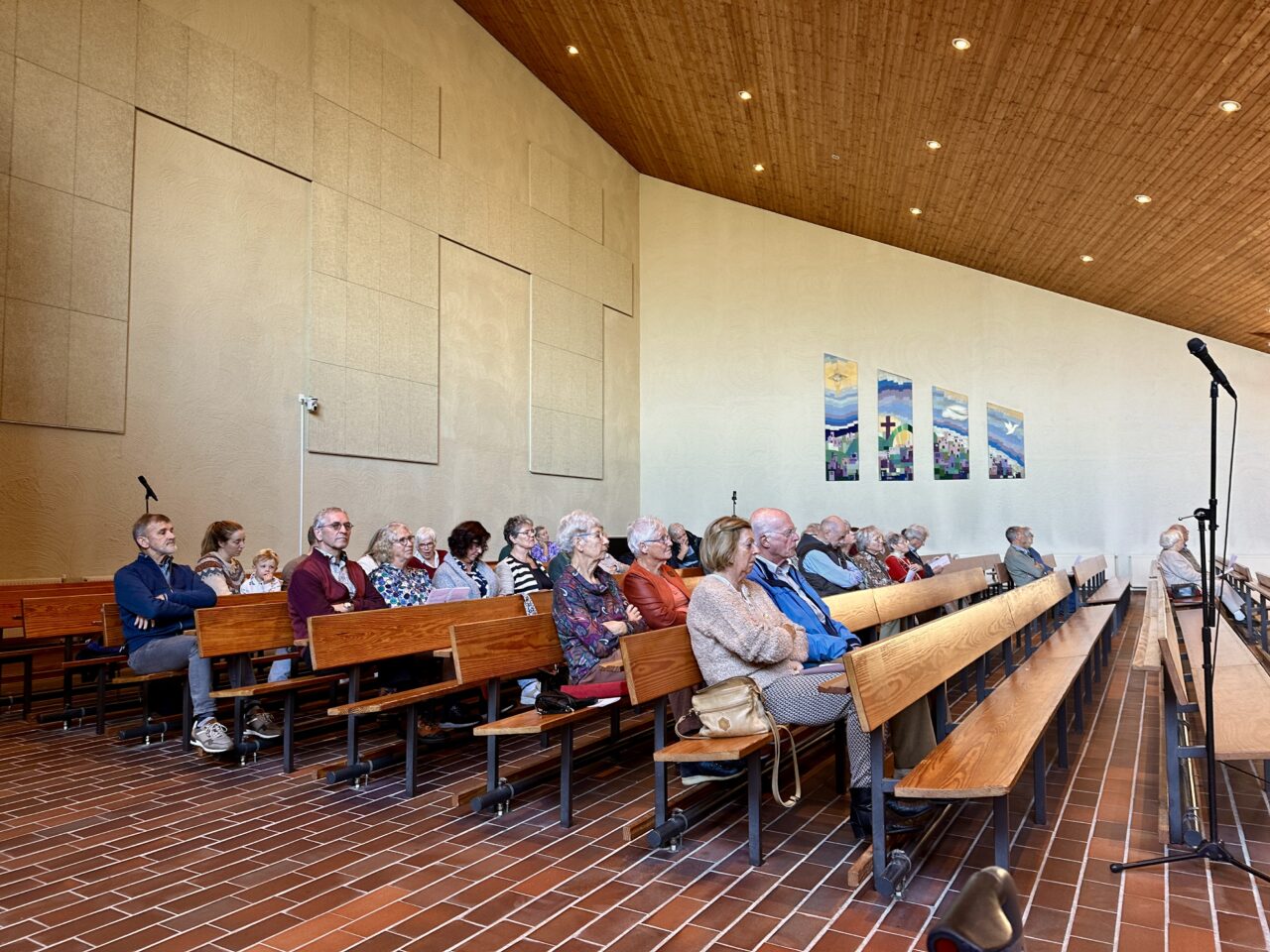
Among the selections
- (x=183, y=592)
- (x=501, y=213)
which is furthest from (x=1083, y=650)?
(x=501, y=213)

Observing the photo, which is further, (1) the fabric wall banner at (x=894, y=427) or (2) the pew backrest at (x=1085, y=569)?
(1) the fabric wall banner at (x=894, y=427)

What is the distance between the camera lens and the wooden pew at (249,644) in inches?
163

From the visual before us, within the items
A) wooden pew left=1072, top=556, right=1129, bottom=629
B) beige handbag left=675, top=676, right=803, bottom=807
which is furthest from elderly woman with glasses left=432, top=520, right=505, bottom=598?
wooden pew left=1072, top=556, right=1129, bottom=629

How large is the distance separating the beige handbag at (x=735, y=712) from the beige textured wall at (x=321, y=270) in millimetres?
5960

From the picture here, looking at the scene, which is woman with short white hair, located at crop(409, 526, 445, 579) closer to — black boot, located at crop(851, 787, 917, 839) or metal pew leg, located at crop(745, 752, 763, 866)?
metal pew leg, located at crop(745, 752, 763, 866)

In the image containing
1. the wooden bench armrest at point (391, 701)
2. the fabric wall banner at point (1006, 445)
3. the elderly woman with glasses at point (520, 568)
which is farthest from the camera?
the fabric wall banner at point (1006, 445)

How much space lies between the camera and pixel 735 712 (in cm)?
301

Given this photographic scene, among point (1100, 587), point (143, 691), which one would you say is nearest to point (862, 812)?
point (143, 691)

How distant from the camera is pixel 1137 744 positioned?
176 inches

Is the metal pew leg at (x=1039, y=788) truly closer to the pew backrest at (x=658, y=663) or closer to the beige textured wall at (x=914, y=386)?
the pew backrest at (x=658, y=663)

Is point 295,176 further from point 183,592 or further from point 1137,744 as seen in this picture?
point 1137,744

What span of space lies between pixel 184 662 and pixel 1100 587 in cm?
902

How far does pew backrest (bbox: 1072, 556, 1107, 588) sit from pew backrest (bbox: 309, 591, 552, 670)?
5607 millimetres

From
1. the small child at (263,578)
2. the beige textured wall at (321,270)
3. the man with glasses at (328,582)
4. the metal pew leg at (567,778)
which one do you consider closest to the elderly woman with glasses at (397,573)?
the man with glasses at (328,582)
